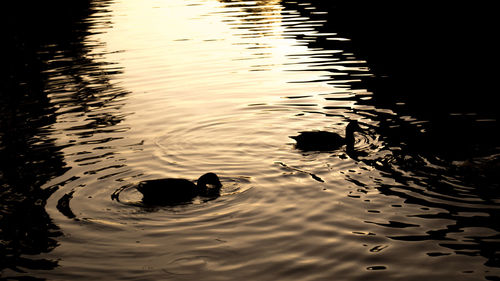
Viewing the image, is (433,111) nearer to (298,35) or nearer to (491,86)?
(491,86)

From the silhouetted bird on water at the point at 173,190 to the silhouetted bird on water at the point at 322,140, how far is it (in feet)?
9.72

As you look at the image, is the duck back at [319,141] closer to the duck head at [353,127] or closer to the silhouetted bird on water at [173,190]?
the duck head at [353,127]

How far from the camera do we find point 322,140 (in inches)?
537

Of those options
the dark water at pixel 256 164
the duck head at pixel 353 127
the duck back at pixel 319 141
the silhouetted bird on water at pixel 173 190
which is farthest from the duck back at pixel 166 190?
the duck head at pixel 353 127

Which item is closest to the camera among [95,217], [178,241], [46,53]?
[178,241]

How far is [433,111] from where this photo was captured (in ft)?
54.2

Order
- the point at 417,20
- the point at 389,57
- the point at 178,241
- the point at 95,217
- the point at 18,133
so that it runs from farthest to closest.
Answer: the point at 417,20, the point at 389,57, the point at 18,133, the point at 95,217, the point at 178,241

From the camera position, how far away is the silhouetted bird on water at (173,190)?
10.6 metres

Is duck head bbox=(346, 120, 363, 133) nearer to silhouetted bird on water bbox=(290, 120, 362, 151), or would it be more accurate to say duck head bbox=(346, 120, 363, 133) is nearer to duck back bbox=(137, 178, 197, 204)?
silhouetted bird on water bbox=(290, 120, 362, 151)

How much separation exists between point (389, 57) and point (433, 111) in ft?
33.1

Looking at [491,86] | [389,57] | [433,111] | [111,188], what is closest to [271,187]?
[111,188]

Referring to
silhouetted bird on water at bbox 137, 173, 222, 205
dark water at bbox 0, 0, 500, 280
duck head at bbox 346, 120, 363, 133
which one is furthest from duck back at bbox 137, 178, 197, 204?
duck head at bbox 346, 120, 363, 133

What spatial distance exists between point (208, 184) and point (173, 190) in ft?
2.62

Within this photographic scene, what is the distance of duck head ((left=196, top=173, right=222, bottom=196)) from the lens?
36.5 ft
